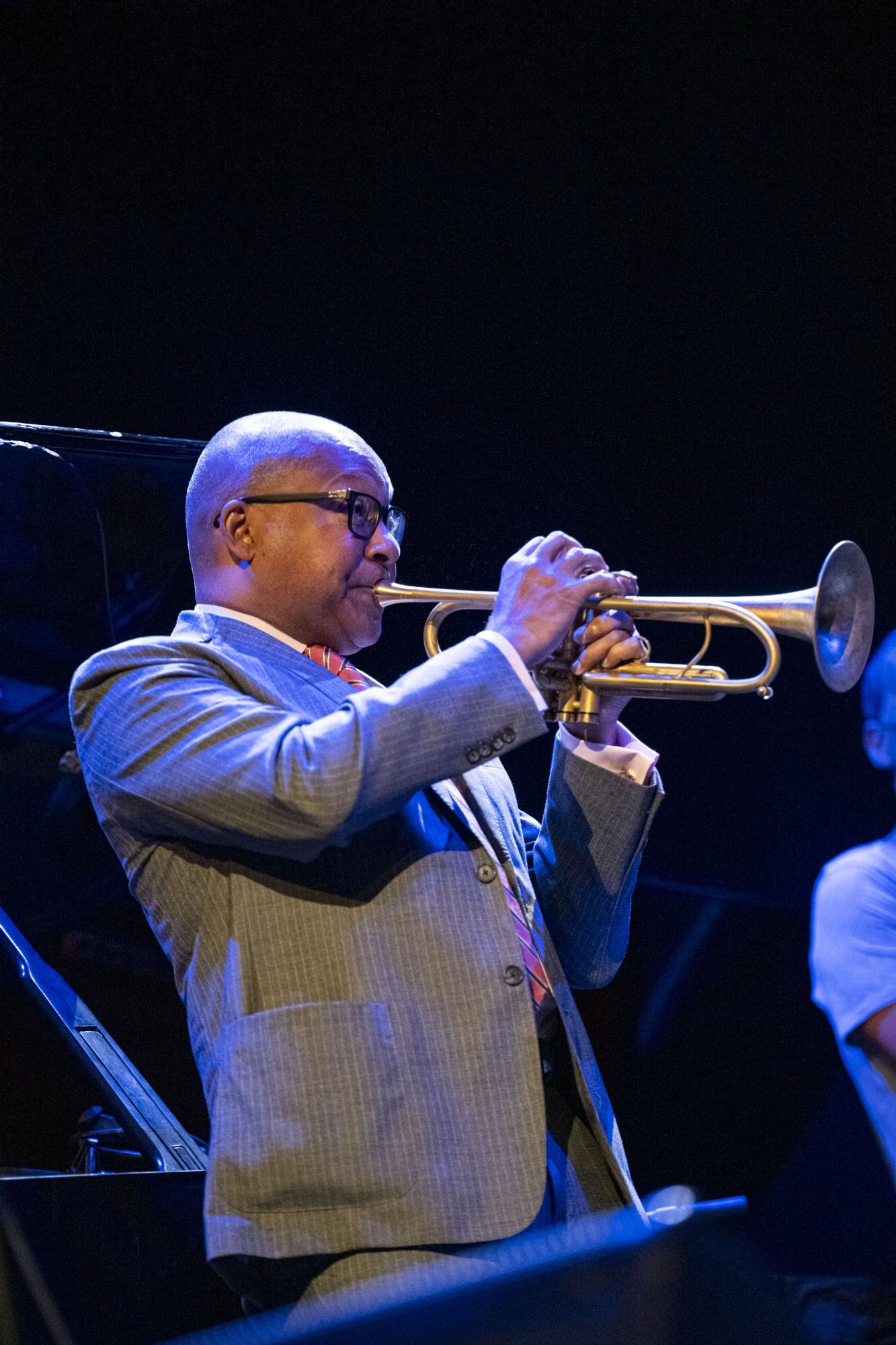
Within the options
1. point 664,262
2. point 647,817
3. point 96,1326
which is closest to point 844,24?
point 664,262

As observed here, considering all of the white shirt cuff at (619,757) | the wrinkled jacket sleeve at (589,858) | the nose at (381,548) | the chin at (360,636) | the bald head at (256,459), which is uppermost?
the bald head at (256,459)

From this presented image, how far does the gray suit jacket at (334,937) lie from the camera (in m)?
1.58

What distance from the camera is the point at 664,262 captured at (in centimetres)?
370

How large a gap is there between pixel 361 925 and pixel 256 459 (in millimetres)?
846

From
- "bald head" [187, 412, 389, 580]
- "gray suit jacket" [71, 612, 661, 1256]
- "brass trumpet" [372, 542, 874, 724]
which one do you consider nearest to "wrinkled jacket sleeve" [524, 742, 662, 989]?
"brass trumpet" [372, 542, 874, 724]

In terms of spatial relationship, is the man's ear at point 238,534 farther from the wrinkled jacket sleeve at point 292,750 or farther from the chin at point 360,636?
the wrinkled jacket sleeve at point 292,750

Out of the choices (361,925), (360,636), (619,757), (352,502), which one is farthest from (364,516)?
(361,925)

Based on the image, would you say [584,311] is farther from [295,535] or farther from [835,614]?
[295,535]

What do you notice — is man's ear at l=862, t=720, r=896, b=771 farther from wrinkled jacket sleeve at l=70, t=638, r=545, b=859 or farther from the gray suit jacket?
wrinkled jacket sleeve at l=70, t=638, r=545, b=859

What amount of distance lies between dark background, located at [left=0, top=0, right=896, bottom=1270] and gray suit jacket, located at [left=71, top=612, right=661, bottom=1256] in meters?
1.79

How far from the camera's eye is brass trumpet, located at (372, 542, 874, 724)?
2.03 meters

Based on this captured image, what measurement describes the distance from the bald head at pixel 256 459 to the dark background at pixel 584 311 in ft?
4.31

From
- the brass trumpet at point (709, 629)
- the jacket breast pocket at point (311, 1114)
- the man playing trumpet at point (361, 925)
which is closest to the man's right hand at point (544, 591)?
the man playing trumpet at point (361, 925)

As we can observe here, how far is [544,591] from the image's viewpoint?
1.84 meters
